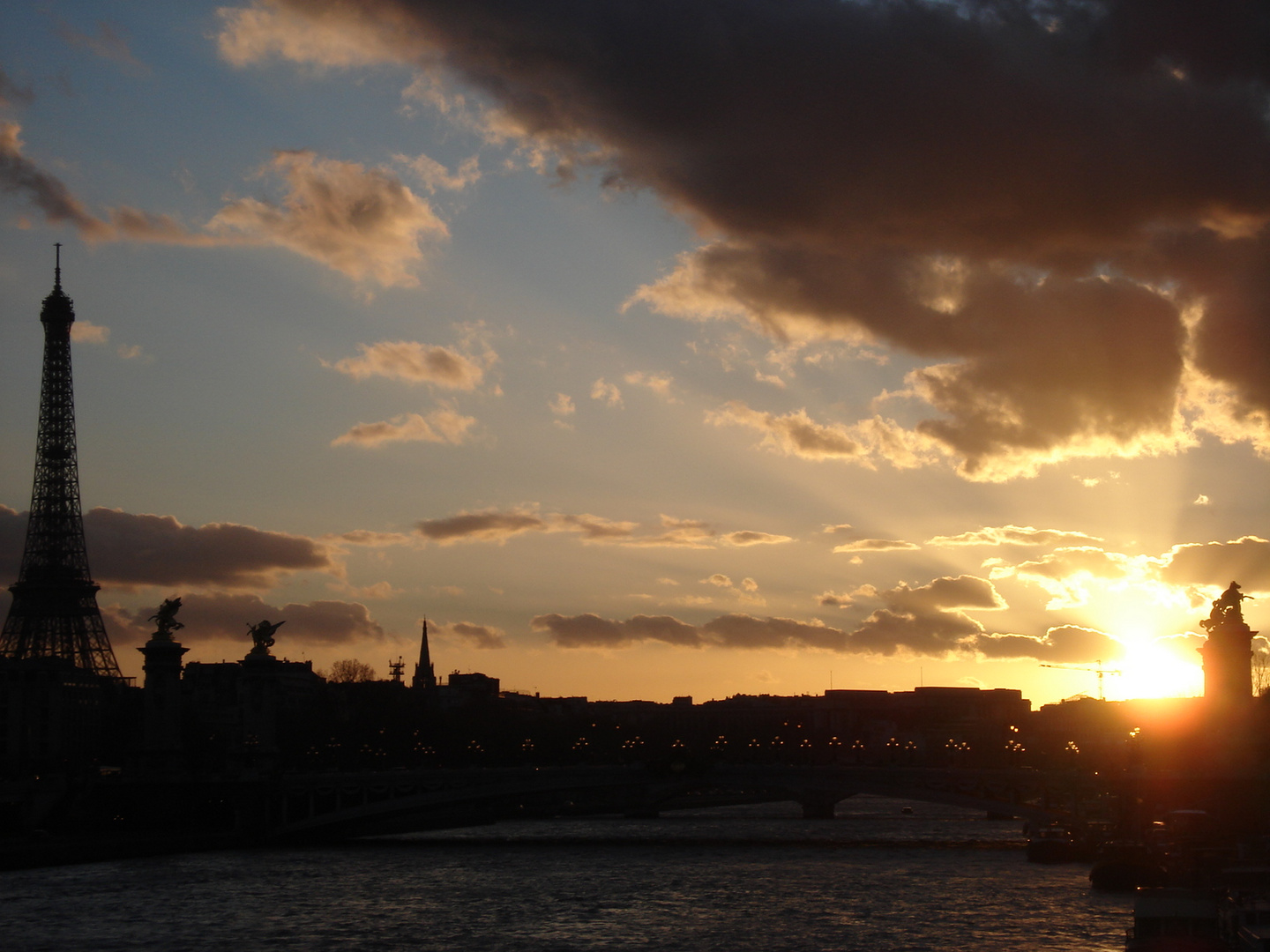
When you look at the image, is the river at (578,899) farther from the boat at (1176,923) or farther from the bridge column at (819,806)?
the bridge column at (819,806)

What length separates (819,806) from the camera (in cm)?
8425

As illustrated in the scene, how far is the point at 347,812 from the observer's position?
218 feet

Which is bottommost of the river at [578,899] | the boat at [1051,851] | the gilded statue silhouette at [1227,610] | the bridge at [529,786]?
the river at [578,899]

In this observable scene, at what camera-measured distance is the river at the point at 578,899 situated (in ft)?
128

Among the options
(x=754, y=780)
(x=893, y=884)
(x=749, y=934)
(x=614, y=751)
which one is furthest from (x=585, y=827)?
(x=614, y=751)

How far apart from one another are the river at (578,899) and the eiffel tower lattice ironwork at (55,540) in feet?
131

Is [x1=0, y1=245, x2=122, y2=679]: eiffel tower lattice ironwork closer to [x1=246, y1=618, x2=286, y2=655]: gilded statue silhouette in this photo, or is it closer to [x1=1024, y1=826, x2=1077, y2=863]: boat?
[x1=246, y1=618, x2=286, y2=655]: gilded statue silhouette

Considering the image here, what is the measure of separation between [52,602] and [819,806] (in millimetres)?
48617

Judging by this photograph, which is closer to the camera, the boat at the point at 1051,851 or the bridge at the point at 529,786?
the boat at the point at 1051,851

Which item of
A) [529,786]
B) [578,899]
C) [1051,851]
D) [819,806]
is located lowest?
[578,899]

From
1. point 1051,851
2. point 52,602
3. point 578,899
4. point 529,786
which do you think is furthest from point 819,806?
point 52,602

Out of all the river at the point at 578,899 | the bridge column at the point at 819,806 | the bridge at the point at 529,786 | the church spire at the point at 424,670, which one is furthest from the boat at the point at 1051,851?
the church spire at the point at 424,670

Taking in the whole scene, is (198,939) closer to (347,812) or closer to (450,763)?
(347,812)

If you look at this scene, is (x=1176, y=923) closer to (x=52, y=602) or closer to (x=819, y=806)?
(x=819, y=806)
